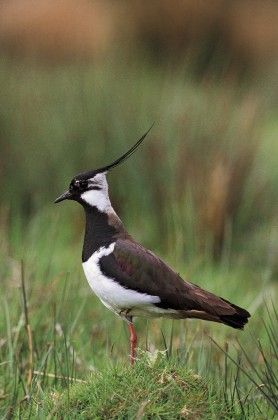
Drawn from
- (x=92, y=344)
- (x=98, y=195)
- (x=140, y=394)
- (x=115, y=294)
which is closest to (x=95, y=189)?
(x=98, y=195)

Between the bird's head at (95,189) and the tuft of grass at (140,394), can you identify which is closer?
the tuft of grass at (140,394)

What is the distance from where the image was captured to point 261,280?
21.8ft

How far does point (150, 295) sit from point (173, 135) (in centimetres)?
361

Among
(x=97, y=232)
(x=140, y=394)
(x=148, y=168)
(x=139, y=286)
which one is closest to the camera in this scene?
(x=140, y=394)

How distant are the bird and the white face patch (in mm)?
41

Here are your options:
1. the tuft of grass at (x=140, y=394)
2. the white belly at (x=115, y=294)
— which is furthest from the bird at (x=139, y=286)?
the tuft of grass at (x=140, y=394)

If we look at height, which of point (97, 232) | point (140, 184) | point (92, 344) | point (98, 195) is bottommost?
point (92, 344)

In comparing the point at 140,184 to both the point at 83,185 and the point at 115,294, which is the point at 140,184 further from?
the point at 115,294

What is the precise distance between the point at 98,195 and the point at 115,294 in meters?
0.34

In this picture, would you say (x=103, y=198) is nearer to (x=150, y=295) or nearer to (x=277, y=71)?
(x=150, y=295)

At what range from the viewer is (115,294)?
3812mm

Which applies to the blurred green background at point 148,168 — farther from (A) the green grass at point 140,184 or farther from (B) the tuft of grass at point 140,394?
(B) the tuft of grass at point 140,394

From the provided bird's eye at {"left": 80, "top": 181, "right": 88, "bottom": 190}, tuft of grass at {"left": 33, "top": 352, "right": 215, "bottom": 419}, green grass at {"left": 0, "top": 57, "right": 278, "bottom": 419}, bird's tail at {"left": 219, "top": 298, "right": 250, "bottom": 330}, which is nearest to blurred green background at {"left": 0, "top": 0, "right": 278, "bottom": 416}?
green grass at {"left": 0, "top": 57, "right": 278, "bottom": 419}

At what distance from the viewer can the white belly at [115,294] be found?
12.5 ft
